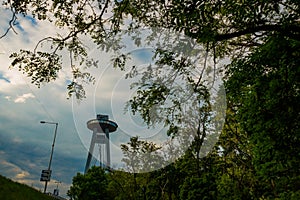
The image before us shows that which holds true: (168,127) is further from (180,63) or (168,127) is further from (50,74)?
(50,74)

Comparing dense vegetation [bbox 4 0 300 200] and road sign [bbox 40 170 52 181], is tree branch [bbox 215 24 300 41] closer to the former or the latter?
dense vegetation [bbox 4 0 300 200]

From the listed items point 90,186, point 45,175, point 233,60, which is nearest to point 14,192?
point 233,60

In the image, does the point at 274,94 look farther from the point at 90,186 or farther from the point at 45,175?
the point at 90,186

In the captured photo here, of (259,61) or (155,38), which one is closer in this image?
(259,61)

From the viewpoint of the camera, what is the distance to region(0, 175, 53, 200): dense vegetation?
821 cm

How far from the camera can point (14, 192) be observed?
8609mm

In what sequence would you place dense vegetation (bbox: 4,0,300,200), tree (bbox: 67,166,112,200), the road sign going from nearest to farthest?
dense vegetation (bbox: 4,0,300,200), the road sign, tree (bbox: 67,166,112,200)

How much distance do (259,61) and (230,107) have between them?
750cm

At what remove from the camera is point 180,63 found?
6863mm

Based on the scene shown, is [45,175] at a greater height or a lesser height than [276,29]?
greater

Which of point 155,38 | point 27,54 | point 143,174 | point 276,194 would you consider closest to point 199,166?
point 143,174

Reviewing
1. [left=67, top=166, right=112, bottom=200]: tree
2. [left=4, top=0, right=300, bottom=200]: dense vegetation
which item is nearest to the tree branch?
[left=4, top=0, right=300, bottom=200]: dense vegetation

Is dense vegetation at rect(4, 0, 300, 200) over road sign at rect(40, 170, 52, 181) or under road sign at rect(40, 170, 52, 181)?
under

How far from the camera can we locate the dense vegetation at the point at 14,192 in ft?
26.9
